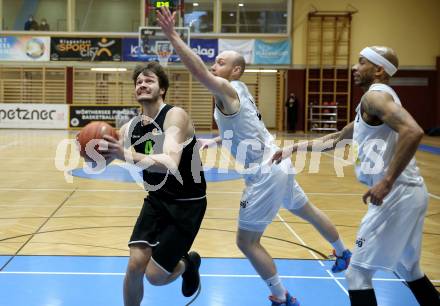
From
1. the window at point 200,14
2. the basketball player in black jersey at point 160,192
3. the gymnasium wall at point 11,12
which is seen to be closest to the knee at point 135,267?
the basketball player in black jersey at point 160,192

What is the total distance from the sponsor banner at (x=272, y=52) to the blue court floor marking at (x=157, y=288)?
68.5 feet

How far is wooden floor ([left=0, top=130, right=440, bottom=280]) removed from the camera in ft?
18.7

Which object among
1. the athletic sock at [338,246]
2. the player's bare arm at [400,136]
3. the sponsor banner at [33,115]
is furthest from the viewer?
the sponsor banner at [33,115]

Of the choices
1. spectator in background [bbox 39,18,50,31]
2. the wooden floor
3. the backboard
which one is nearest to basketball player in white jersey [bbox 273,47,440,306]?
the wooden floor

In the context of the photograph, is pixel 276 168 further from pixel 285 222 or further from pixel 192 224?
pixel 285 222

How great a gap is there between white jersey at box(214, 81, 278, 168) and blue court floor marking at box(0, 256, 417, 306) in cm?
113

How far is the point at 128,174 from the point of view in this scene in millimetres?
11703

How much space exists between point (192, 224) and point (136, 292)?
0.57 metres

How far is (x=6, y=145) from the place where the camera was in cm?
1711

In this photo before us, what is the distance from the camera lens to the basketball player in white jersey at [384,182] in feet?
9.82

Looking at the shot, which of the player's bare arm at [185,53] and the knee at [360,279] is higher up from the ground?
the player's bare arm at [185,53]

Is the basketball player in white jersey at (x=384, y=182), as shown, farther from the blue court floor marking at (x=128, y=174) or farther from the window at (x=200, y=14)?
the window at (x=200, y=14)

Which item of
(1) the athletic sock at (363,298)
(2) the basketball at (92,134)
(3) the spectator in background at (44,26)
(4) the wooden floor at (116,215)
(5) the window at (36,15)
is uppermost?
(5) the window at (36,15)

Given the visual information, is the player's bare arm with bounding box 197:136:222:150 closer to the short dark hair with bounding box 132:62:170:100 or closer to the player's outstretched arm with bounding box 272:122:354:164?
the player's outstretched arm with bounding box 272:122:354:164
